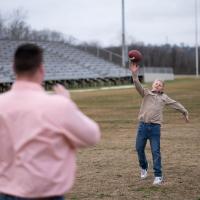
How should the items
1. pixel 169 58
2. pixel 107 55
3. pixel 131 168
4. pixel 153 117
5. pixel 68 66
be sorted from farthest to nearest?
pixel 169 58 → pixel 107 55 → pixel 68 66 → pixel 131 168 → pixel 153 117

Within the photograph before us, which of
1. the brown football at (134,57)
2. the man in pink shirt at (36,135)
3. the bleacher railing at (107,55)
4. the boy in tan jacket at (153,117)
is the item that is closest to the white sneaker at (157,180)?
the boy in tan jacket at (153,117)

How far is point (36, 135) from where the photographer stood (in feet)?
11.0

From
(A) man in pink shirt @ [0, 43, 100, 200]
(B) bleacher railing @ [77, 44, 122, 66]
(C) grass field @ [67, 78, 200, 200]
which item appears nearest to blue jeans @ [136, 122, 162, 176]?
(C) grass field @ [67, 78, 200, 200]

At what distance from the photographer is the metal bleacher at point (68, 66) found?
170 feet

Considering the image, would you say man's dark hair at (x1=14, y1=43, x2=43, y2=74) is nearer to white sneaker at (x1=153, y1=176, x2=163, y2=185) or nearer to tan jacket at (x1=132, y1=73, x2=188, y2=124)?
tan jacket at (x1=132, y1=73, x2=188, y2=124)

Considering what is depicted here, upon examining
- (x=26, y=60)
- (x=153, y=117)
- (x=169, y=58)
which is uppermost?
(x=26, y=60)

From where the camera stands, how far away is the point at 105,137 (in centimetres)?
1569

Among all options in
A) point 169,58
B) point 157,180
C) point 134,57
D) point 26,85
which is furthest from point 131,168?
point 169,58

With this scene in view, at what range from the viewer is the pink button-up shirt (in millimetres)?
3350

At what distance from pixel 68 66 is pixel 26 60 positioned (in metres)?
54.5

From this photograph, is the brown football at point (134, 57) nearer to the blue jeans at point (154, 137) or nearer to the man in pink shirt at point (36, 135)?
the blue jeans at point (154, 137)

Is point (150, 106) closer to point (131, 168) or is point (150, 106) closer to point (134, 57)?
point (134, 57)

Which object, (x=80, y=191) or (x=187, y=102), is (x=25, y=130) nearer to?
(x=80, y=191)

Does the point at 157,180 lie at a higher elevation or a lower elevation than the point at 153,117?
lower
